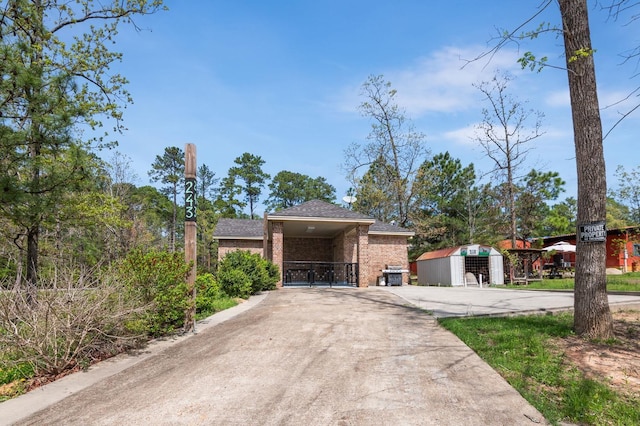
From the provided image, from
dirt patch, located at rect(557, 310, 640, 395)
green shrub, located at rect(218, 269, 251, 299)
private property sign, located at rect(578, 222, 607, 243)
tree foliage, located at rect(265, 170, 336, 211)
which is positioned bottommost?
dirt patch, located at rect(557, 310, 640, 395)

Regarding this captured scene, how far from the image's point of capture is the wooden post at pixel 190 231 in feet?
23.2

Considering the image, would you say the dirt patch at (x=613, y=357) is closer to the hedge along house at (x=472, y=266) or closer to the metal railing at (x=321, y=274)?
the metal railing at (x=321, y=274)

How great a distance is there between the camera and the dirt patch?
4.07m

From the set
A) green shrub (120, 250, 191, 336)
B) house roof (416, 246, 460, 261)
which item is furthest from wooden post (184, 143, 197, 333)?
house roof (416, 246, 460, 261)

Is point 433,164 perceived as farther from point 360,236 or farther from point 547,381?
point 547,381

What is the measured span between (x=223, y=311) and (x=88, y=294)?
14.1 feet

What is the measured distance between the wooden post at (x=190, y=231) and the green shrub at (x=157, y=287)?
123 millimetres

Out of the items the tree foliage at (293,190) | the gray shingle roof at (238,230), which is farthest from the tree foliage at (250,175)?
the gray shingle roof at (238,230)

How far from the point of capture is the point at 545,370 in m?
4.39

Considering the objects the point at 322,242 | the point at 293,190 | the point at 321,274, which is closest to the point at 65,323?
the point at 321,274

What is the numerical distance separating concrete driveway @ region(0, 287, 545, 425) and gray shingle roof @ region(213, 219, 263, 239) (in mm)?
16086

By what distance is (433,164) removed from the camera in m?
38.6

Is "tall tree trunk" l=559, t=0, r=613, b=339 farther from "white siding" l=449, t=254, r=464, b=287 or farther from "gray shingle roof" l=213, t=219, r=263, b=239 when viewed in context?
"gray shingle roof" l=213, t=219, r=263, b=239

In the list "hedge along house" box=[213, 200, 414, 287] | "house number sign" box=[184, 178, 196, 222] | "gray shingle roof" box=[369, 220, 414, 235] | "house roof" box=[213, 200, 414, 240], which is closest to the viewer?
"house number sign" box=[184, 178, 196, 222]
